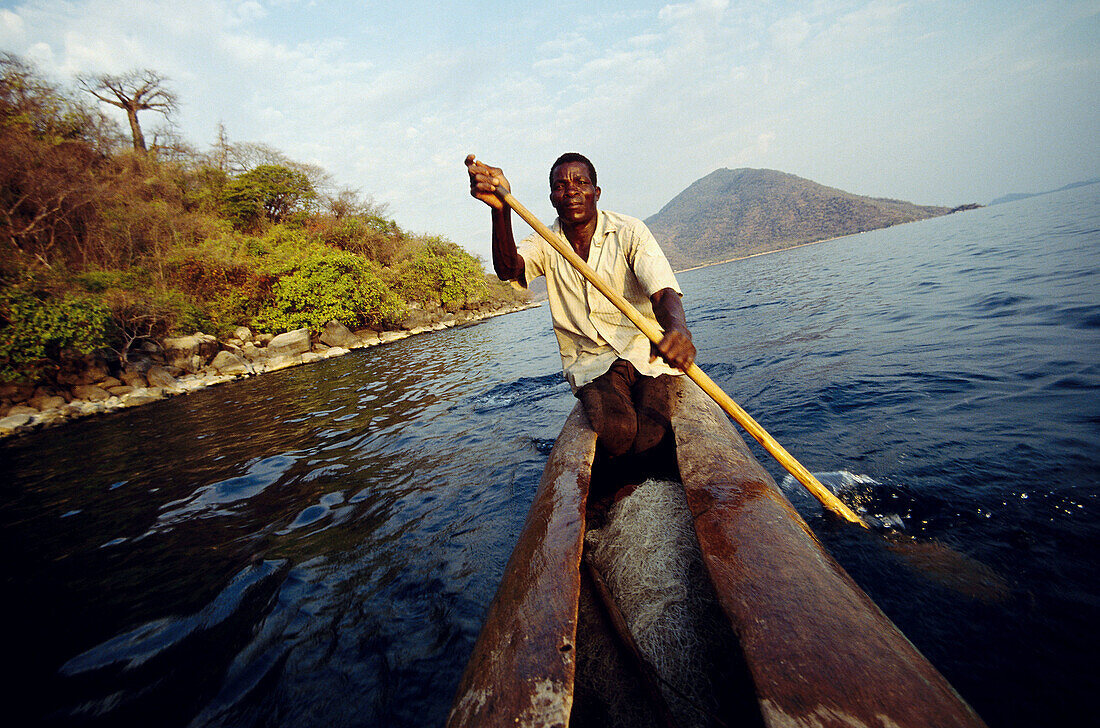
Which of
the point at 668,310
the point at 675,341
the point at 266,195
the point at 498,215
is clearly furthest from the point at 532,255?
the point at 266,195

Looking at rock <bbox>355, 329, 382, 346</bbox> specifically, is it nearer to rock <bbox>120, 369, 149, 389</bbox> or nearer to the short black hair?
rock <bbox>120, 369, 149, 389</bbox>

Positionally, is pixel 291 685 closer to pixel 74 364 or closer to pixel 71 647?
pixel 71 647

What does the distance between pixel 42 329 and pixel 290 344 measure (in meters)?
6.46

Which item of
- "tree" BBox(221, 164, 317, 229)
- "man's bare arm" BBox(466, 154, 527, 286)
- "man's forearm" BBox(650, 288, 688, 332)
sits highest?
"tree" BBox(221, 164, 317, 229)

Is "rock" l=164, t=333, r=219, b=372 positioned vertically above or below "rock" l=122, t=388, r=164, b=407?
above

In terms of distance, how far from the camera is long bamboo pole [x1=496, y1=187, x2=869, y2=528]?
1.99 meters

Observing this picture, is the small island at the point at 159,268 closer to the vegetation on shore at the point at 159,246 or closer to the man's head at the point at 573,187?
the vegetation on shore at the point at 159,246

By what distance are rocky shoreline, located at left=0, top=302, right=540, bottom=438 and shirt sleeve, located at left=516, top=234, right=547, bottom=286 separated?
40.2 ft

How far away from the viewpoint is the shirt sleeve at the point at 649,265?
7.95 ft

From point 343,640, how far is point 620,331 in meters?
2.20

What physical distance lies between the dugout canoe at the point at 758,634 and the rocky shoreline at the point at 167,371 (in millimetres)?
12957

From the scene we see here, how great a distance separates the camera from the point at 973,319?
5297 mm

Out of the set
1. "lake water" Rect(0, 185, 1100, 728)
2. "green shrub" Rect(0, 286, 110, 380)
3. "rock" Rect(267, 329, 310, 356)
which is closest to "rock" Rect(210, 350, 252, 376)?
"rock" Rect(267, 329, 310, 356)

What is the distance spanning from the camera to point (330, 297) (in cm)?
1828
